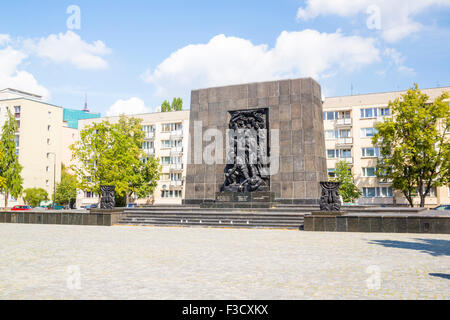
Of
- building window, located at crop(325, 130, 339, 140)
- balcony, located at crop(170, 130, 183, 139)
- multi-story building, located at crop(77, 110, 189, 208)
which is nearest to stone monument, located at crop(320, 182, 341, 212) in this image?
building window, located at crop(325, 130, 339, 140)

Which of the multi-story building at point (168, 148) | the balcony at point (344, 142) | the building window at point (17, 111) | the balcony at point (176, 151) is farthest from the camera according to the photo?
the building window at point (17, 111)

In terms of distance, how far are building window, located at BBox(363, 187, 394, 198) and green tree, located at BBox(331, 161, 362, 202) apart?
6.86 ft

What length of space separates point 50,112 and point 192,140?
6015 cm

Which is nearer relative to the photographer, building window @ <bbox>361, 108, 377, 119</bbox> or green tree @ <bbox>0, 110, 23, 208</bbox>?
building window @ <bbox>361, 108, 377, 119</bbox>

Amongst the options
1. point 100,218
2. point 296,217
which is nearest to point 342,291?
point 296,217

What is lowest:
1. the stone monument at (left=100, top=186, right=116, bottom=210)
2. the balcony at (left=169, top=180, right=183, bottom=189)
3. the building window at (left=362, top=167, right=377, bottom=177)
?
the stone monument at (left=100, top=186, right=116, bottom=210)

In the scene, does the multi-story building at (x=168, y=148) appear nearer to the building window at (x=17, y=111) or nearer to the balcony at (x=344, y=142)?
the building window at (x=17, y=111)

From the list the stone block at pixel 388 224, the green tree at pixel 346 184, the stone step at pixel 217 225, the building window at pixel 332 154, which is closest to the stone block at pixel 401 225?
the stone block at pixel 388 224

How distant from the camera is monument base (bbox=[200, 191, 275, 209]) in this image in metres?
24.9

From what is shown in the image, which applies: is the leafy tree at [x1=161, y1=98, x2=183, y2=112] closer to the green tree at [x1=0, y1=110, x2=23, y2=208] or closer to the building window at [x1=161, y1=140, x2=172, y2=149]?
the building window at [x1=161, y1=140, x2=172, y2=149]

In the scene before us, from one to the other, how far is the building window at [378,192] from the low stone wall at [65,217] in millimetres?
41225

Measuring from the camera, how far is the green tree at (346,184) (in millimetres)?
53594

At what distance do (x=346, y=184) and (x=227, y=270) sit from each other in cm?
4777
